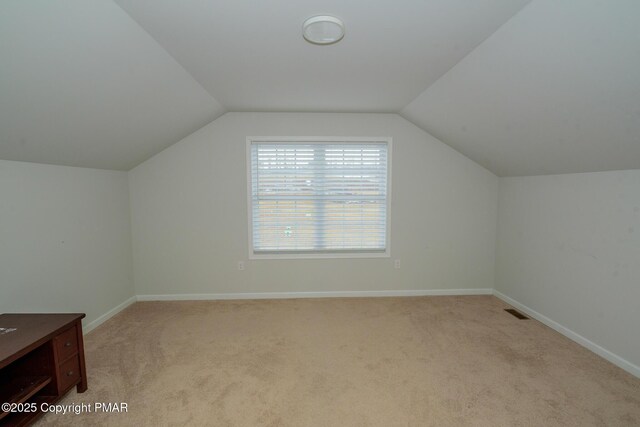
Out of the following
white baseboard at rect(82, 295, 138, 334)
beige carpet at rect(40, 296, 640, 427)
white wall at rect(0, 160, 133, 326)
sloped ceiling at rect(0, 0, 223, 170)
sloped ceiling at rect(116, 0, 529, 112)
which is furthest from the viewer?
white baseboard at rect(82, 295, 138, 334)

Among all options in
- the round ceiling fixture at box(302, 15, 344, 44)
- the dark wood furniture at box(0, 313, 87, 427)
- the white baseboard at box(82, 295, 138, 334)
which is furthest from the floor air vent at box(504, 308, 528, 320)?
the white baseboard at box(82, 295, 138, 334)

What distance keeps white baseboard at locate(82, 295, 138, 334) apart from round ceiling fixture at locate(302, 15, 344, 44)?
3.22 metres

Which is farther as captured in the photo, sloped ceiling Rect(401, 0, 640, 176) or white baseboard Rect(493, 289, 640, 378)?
white baseboard Rect(493, 289, 640, 378)

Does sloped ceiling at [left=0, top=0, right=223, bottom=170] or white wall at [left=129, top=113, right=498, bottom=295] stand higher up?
sloped ceiling at [left=0, top=0, right=223, bottom=170]

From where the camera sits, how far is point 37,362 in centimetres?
174

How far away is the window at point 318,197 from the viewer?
3533mm

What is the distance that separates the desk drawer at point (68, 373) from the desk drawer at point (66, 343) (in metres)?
0.05

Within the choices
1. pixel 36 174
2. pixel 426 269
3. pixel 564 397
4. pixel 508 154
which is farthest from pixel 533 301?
pixel 36 174

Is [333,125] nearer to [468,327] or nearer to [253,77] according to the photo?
[253,77]

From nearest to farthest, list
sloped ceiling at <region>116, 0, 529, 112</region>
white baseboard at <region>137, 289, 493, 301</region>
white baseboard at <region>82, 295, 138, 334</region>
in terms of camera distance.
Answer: sloped ceiling at <region>116, 0, 529, 112</region>
white baseboard at <region>82, 295, 138, 334</region>
white baseboard at <region>137, 289, 493, 301</region>

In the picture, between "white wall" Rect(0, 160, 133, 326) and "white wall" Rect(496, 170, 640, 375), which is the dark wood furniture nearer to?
"white wall" Rect(0, 160, 133, 326)

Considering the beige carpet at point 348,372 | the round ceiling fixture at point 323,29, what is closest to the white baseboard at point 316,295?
the beige carpet at point 348,372

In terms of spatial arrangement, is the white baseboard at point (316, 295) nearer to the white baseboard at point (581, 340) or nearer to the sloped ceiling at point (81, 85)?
the white baseboard at point (581, 340)

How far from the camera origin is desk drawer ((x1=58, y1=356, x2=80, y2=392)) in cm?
178
